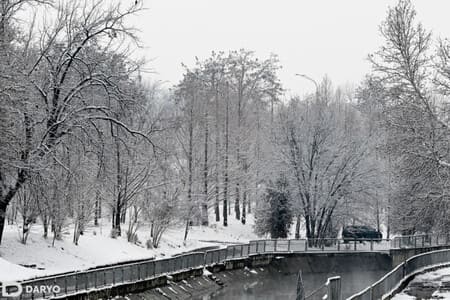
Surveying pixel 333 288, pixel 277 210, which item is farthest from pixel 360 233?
pixel 333 288

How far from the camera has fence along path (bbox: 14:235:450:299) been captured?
73.7ft

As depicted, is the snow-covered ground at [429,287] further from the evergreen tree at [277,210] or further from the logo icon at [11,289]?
the evergreen tree at [277,210]

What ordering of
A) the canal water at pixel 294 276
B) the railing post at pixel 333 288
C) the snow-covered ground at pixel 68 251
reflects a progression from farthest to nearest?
the canal water at pixel 294 276 < the snow-covered ground at pixel 68 251 < the railing post at pixel 333 288

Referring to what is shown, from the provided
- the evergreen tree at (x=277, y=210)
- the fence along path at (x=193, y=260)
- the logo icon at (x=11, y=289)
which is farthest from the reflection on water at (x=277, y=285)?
the logo icon at (x=11, y=289)

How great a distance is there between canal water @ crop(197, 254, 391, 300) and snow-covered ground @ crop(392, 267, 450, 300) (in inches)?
160

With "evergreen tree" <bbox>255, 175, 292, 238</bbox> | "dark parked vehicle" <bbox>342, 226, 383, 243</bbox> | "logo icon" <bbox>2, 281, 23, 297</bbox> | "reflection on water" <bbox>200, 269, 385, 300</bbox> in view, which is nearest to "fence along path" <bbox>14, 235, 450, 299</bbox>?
"logo icon" <bbox>2, 281, 23, 297</bbox>

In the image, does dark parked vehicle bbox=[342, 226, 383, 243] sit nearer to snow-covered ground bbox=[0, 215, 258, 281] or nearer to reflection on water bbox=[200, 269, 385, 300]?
reflection on water bbox=[200, 269, 385, 300]

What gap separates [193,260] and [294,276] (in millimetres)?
9879

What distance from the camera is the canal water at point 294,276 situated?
1305 inches

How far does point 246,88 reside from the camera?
6888 centimetres

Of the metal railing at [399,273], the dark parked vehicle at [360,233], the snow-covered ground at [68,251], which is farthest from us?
the dark parked vehicle at [360,233]

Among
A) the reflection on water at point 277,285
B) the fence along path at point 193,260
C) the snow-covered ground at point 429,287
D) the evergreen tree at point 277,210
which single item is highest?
the evergreen tree at point 277,210

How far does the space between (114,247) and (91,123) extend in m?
9.34

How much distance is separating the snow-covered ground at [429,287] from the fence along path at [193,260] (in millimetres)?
10511
